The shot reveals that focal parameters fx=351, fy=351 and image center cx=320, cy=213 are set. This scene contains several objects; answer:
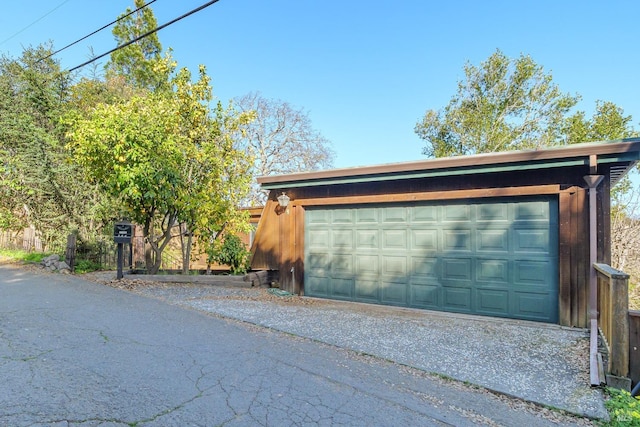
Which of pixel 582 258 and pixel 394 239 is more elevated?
pixel 394 239

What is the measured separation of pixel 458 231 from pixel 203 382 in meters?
4.79

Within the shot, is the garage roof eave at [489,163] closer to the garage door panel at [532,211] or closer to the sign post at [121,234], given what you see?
the garage door panel at [532,211]

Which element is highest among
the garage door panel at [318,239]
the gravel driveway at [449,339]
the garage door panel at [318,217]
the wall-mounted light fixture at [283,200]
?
the wall-mounted light fixture at [283,200]

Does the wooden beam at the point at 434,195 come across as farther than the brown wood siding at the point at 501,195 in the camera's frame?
Yes

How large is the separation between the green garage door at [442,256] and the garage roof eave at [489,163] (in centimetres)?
59

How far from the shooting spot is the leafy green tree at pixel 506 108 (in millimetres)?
16016

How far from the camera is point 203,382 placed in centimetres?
306

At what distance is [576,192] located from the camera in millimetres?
5281

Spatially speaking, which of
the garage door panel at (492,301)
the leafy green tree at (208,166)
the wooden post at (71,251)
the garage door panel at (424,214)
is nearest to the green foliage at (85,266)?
the wooden post at (71,251)

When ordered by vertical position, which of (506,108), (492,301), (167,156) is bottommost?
(492,301)

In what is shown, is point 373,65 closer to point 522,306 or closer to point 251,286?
point 251,286

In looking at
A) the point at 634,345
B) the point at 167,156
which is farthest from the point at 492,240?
the point at 167,156

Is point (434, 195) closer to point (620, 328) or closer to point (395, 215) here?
point (395, 215)

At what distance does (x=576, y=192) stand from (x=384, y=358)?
394 centimetres
